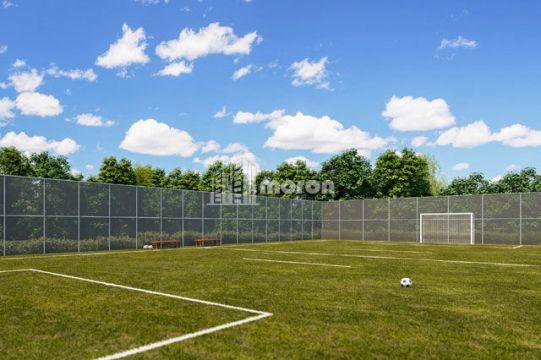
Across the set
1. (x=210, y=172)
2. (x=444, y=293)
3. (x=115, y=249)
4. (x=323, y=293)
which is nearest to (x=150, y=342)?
(x=323, y=293)

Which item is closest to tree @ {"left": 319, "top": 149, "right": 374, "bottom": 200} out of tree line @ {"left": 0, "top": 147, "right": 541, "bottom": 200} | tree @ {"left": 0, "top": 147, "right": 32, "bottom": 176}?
tree line @ {"left": 0, "top": 147, "right": 541, "bottom": 200}

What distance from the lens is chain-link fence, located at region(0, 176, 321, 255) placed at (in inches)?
→ 707

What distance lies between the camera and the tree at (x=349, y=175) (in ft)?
153

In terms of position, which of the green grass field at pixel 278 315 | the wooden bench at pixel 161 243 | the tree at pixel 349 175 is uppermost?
the tree at pixel 349 175

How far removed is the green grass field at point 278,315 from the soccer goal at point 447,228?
2000cm

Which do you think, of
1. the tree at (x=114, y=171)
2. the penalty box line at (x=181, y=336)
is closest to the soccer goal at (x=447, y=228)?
the penalty box line at (x=181, y=336)

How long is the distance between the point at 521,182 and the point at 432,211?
2142 centimetres

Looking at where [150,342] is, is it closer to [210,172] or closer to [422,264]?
[422,264]

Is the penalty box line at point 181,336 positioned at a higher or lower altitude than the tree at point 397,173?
lower

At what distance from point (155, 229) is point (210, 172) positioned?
27.9m

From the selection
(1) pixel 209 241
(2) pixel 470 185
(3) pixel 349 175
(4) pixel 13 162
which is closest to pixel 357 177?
(3) pixel 349 175

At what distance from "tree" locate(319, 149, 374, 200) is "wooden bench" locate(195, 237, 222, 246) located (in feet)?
74.2

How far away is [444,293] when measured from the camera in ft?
28.1

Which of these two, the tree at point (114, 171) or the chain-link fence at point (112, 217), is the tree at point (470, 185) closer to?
the chain-link fence at point (112, 217)
